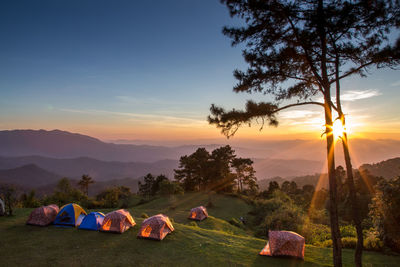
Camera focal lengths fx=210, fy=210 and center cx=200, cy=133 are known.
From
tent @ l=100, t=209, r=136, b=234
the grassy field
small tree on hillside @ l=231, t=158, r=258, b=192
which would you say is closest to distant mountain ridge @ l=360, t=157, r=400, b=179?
small tree on hillside @ l=231, t=158, r=258, b=192

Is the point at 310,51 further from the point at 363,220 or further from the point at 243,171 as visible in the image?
the point at 243,171

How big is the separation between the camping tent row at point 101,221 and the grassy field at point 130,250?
0.52 m

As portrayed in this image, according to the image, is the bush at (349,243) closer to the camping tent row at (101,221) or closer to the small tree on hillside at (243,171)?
the camping tent row at (101,221)

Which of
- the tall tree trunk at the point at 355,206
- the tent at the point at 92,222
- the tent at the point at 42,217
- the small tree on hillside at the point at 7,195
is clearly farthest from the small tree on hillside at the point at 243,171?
the tall tree trunk at the point at 355,206

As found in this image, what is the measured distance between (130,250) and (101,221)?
5522 mm

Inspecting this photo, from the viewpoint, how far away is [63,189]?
5078cm

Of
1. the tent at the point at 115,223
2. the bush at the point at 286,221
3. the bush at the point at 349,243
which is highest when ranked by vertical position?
the tent at the point at 115,223

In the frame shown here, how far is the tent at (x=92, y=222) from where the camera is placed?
1791 cm

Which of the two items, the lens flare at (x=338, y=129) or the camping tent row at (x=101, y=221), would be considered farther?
the camping tent row at (x=101, y=221)

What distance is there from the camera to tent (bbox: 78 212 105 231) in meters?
17.9

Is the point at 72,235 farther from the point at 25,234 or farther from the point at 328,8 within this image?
the point at 328,8

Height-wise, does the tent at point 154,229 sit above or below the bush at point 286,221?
above

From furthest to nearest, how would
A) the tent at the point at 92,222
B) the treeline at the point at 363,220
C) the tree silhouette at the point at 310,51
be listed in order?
the tent at the point at 92,222 → the treeline at the point at 363,220 → the tree silhouette at the point at 310,51

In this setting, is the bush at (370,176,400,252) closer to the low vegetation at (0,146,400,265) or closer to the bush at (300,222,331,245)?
the low vegetation at (0,146,400,265)
